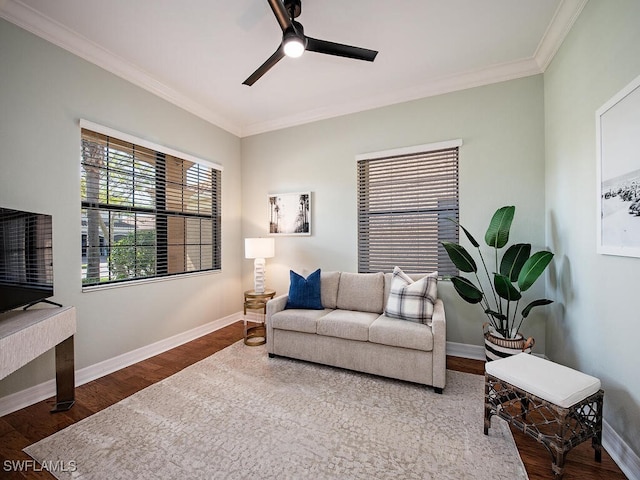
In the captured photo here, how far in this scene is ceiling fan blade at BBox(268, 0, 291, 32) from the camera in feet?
5.59

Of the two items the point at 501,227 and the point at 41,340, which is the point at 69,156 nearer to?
the point at 41,340

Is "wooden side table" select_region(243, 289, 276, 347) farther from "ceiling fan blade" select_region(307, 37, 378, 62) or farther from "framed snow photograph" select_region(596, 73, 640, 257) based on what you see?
"framed snow photograph" select_region(596, 73, 640, 257)

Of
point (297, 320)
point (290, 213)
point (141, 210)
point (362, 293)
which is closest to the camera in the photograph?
point (297, 320)

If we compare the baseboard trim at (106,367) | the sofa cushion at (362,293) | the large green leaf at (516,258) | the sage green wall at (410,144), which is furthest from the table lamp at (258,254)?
the large green leaf at (516,258)

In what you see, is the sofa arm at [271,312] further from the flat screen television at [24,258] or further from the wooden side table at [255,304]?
the flat screen television at [24,258]

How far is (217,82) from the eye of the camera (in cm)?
312

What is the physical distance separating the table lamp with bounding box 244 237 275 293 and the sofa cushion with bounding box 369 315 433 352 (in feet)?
5.35

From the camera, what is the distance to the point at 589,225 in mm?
1979

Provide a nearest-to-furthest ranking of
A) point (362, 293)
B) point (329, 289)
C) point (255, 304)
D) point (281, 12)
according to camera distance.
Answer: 1. point (281, 12)
2. point (362, 293)
3. point (329, 289)
4. point (255, 304)

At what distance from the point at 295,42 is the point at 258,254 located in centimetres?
243

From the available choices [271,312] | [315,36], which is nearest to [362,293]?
[271,312]

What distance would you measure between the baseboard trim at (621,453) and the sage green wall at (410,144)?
1205mm

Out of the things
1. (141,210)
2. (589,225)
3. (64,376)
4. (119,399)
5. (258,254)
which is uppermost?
(141,210)

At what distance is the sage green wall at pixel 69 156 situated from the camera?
212 centimetres
